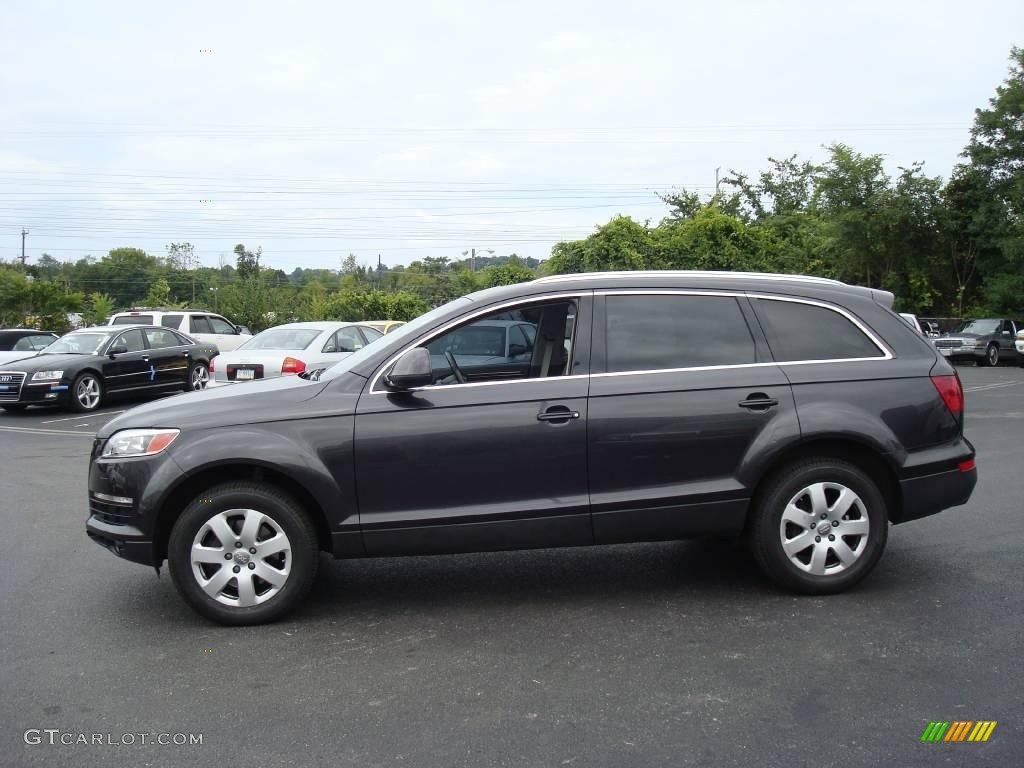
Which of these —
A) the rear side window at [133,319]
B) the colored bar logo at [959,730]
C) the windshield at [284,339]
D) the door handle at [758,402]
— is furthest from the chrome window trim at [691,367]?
the rear side window at [133,319]

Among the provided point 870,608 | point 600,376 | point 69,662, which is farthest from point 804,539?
point 69,662

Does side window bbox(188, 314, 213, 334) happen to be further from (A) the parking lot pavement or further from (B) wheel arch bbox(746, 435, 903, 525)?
(B) wheel arch bbox(746, 435, 903, 525)

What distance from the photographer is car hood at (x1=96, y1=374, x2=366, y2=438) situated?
471cm

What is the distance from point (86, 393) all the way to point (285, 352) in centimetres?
460

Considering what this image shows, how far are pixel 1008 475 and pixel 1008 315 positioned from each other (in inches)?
1205

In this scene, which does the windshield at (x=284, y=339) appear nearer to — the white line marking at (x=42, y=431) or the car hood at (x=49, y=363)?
the white line marking at (x=42, y=431)

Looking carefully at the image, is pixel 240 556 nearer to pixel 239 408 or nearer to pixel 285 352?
pixel 239 408

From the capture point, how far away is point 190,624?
4.76m

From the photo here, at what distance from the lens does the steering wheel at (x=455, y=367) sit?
525 cm

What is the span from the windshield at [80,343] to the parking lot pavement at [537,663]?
11112 mm

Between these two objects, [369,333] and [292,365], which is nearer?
[292,365]

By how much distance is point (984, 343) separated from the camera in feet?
97.5

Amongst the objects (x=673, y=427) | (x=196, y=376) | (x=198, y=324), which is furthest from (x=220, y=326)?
(x=673, y=427)

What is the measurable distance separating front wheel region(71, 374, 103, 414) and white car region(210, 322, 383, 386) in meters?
3.12
